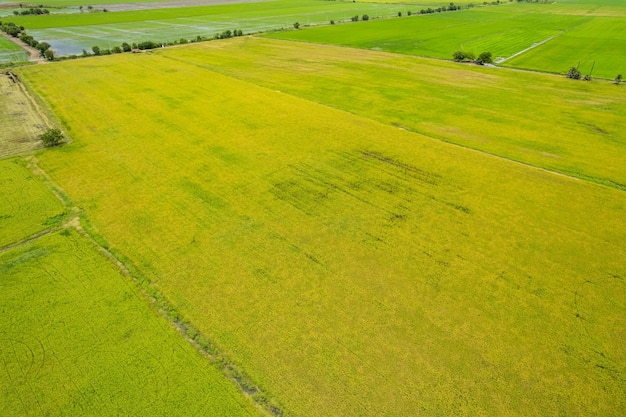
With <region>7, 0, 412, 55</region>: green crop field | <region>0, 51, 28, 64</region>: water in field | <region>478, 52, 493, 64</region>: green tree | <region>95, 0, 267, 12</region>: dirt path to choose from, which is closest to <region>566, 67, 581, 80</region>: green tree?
<region>478, 52, 493, 64</region>: green tree

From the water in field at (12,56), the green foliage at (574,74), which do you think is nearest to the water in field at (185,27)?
the water in field at (12,56)

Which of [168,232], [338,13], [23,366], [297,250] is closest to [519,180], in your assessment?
[297,250]

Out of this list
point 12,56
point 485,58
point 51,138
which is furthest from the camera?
point 12,56

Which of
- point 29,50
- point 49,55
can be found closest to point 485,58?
point 49,55

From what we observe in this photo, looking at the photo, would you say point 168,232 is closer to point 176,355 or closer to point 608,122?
point 176,355

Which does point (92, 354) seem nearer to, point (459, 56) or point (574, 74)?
point (574, 74)

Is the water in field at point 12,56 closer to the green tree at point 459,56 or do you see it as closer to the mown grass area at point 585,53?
the green tree at point 459,56

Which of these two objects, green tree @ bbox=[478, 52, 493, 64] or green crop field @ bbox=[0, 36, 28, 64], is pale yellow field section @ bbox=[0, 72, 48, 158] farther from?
green tree @ bbox=[478, 52, 493, 64]
